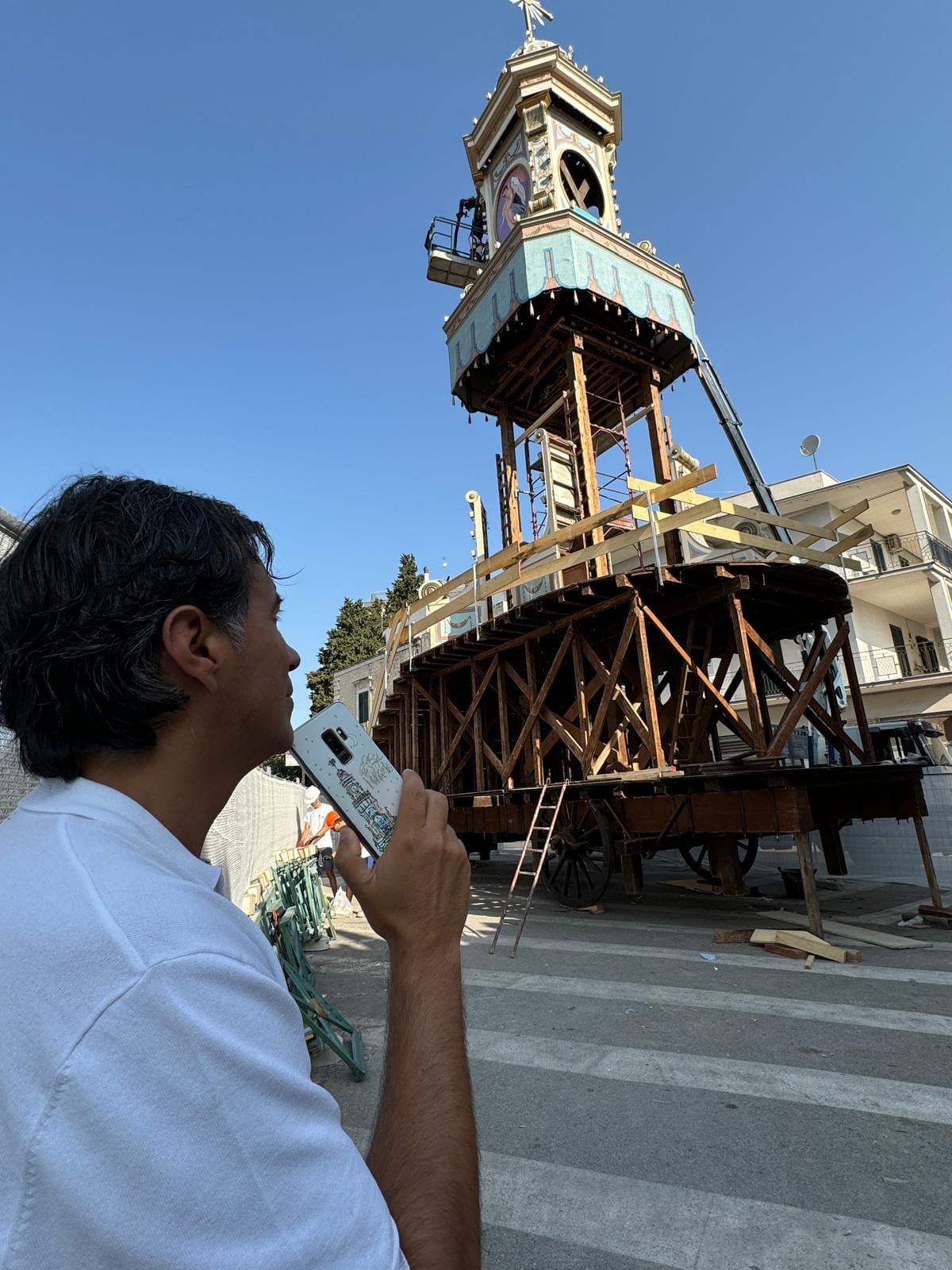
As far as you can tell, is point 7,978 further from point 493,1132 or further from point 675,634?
point 675,634

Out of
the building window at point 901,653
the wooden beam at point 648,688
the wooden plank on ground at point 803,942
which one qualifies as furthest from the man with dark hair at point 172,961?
the building window at point 901,653

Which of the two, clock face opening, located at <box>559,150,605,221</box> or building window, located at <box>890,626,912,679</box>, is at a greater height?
clock face opening, located at <box>559,150,605,221</box>

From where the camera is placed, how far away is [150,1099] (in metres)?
0.62

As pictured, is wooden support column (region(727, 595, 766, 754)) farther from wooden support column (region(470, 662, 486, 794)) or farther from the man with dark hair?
the man with dark hair

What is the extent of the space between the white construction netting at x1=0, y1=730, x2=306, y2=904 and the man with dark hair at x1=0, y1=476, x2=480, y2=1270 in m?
0.83

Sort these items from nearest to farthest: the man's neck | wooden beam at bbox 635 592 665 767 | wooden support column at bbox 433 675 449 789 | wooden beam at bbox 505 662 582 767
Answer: the man's neck
wooden beam at bbox 635 592 665 767
wooden beam at bbox 505 662 582 767
wooden support column at bbox 433 675 449 789

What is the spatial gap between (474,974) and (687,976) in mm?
1989

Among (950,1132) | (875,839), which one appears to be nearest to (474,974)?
(950,1132)

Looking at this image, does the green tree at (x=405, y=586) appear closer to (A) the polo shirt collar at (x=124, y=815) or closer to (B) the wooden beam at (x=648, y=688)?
(B) the wooden beam at (x=648, y=688)

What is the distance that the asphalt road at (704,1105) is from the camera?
2.67 meters

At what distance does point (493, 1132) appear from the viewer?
355cm

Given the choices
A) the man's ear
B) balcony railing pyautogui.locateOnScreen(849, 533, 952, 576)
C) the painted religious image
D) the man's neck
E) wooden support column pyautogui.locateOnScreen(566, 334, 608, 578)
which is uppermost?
the painted religious image

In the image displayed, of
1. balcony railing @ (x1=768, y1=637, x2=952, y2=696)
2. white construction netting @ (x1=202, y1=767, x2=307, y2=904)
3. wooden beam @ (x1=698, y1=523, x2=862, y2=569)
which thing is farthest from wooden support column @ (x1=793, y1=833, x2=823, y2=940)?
Answer: balcony railing @ (x1=768, y1=637, x2=952, y2=696)

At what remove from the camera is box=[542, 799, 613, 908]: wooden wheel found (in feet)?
31.2
